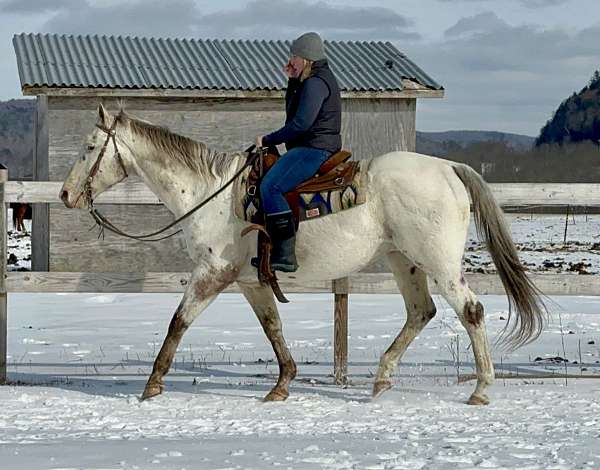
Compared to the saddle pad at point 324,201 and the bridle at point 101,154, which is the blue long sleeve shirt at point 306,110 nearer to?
the saddle pad at point 324,201

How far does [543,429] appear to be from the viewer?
18.4 feet

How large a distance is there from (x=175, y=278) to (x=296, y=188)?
1.66 meters

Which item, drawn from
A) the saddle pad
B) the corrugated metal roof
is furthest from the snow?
the corrugated metal roof

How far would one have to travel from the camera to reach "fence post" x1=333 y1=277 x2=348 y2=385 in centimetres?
794

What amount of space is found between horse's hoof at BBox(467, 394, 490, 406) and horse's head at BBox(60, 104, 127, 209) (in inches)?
113

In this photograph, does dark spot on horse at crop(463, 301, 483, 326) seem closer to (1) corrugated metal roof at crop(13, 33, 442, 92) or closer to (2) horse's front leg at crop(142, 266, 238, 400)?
(2) horse's front leg at crop(142, 266, 238, 400)

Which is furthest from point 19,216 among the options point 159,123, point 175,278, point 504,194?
point 504,194

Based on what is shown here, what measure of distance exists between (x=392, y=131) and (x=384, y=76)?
910 millimetres

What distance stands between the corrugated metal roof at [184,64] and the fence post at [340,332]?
6.94m

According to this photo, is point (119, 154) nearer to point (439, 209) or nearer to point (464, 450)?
point (439, 209)

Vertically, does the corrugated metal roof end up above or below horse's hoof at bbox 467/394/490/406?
above

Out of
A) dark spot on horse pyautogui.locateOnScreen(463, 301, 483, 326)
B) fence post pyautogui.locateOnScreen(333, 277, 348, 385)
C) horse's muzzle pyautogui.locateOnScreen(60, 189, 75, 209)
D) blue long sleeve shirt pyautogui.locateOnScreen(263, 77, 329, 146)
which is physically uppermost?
blue long sleeve shirt pyautogui.locateOnScreen(263, 77, 329, 146)

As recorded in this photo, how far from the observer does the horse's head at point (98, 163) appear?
7027 mm

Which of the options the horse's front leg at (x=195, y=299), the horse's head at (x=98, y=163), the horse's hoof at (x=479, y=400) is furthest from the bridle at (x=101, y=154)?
the horse's hoof at (x=479, y=400)
